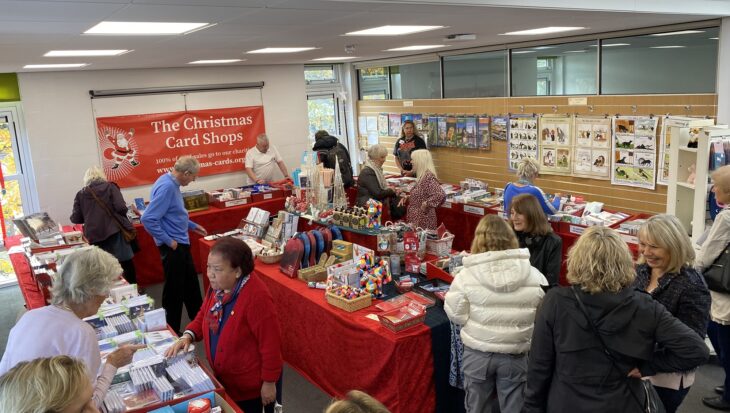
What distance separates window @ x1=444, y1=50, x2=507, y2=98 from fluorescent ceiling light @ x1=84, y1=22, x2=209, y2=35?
496 cm

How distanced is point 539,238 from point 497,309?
3.09 ft

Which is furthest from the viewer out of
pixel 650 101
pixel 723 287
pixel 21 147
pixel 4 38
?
pixel 21 147

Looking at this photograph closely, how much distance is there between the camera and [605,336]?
7.15 feet

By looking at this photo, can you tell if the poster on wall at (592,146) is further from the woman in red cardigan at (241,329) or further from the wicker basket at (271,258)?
the woman in red cardigan at (241,329)

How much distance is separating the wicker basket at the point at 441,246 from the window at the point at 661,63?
10.7ft

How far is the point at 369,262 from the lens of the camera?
3.97 m

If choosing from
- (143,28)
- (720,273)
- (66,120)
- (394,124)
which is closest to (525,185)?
(720,273)

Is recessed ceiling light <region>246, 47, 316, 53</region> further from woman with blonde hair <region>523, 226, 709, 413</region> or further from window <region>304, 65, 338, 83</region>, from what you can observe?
woman with blonde hair <region>523, 226, 709, 413</region>

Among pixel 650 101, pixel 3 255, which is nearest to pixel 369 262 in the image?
pixel 650 101

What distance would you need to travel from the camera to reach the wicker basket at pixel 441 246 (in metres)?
4.36

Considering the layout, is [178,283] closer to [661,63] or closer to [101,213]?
[101,213]

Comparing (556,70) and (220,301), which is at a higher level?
(556,70)

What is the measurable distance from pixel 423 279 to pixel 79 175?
5605 millimetres

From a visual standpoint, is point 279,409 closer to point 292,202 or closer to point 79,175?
point 292,202
